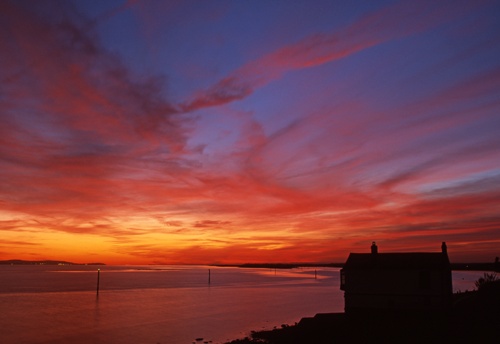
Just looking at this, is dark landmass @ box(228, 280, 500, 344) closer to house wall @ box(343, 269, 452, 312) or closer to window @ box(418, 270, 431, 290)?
house wall @ box(343, 269, 452, 312)

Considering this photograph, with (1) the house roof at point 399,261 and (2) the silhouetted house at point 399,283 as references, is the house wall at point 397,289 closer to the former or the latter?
(2) the silhouetted house at point 399,283

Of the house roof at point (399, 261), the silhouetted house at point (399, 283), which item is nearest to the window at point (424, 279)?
the silhouetted house at point (399, 283)

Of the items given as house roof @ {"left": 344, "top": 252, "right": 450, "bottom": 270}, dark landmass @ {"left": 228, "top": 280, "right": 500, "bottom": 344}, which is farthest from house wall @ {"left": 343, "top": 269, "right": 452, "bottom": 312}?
dark landmass @ {"left": 228, "top": 280, "right": 500, "bottom": 344}

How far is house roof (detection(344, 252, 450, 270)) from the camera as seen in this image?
42.2m

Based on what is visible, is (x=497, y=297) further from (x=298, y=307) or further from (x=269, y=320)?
(x=298, y=307)

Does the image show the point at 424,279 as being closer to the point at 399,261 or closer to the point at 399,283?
the point at 399,283

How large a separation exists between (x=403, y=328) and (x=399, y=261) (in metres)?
9.17

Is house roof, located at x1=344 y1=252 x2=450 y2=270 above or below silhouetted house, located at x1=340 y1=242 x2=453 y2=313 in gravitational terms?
above

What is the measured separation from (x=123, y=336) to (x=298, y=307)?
37082mm

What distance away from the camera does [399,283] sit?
139ft

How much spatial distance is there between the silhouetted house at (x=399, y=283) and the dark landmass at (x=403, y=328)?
36.9 inches

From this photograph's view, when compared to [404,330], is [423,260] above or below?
above

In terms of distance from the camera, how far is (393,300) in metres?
42.3

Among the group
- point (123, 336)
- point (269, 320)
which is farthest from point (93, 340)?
point (269, 320)
